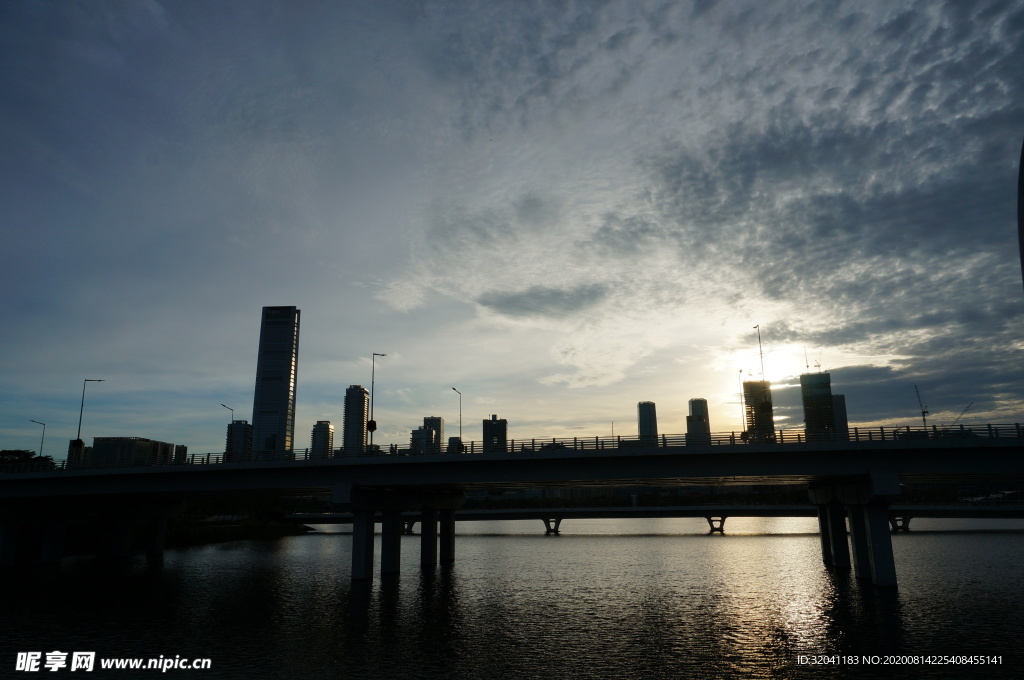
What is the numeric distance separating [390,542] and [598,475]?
2732 cm

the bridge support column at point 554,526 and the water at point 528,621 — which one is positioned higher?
the water at point 528,621

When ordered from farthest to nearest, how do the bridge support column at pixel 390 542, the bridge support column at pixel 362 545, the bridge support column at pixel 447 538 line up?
the bridge support column at pixel 447 538
the bridge support column at pixel 390 542
the bridge support column at pixel 362 545

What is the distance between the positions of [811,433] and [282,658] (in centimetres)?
4263

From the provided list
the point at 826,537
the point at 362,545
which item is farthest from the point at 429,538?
the point at 826,537

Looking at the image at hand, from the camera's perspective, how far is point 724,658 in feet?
106

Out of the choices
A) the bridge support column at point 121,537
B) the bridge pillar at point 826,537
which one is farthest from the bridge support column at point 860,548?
the bridge support column at point 121,537

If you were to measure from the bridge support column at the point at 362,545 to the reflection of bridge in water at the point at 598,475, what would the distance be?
10 centimetres

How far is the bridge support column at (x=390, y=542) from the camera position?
70.1m

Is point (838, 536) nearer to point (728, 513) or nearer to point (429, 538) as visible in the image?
point (429, 538)

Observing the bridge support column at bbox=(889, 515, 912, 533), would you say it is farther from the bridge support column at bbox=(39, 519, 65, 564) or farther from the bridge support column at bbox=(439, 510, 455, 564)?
the bridge support column at bbox=(39, 519, 65, 564)

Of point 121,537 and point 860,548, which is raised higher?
point 860,548

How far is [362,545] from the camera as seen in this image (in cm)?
6531

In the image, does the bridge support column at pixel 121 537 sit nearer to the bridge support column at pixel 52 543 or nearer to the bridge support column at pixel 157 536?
the bridge support column at pixel 157 536

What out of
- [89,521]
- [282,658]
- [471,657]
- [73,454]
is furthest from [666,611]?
[89,521]
